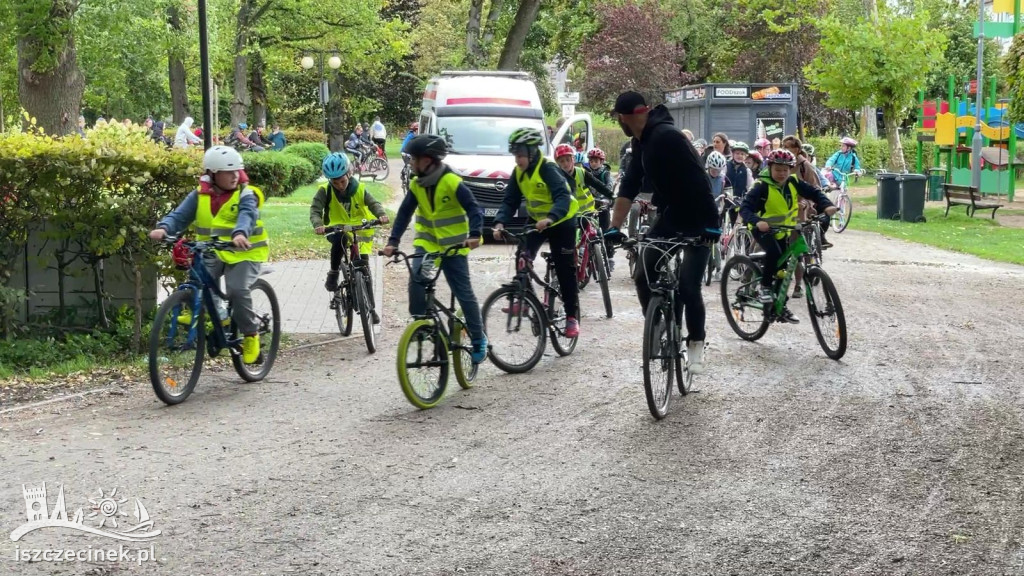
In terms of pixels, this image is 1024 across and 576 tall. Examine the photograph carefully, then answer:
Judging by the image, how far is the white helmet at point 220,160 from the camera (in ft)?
28.6

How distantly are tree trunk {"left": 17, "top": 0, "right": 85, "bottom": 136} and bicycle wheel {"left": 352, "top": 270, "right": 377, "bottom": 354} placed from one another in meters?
11.6

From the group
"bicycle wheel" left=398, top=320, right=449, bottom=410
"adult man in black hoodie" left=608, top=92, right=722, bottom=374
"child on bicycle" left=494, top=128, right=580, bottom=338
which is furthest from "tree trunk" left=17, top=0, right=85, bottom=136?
"adult man in black hoodie" left=608, top=92, right=722, bottom=374

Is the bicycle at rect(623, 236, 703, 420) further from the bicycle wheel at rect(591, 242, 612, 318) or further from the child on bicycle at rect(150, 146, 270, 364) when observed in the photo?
the bicycle wheel at rect(591, 242, 612, 318)

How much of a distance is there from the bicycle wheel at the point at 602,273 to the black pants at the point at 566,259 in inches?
79.8

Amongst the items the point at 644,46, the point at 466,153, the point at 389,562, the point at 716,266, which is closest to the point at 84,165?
the point at 389,562

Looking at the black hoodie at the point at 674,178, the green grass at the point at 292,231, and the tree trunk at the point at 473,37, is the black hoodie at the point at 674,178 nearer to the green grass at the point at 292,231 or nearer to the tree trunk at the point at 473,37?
the green grass at the point at 292,231

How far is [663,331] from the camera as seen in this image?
7.82 meters

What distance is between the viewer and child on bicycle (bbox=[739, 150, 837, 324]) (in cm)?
1046

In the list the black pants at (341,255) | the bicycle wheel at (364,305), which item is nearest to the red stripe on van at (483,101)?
the black pants at (341,255)

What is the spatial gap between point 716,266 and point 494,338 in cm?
678

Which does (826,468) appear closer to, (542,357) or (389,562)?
(389,562)

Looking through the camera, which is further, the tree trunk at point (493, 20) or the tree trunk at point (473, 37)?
the tree trunk at point (493, 20)

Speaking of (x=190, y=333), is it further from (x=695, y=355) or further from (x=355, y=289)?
(x=695, y=355)

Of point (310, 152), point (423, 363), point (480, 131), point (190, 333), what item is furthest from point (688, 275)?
point (310, 152)
